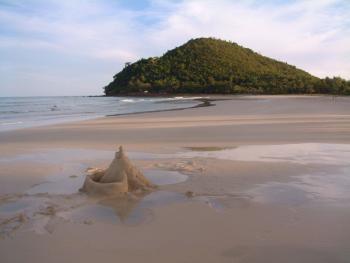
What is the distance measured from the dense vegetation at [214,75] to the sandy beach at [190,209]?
56498mm

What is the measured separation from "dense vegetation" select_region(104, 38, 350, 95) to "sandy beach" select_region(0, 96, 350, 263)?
5650 cm

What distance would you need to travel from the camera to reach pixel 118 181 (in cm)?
555

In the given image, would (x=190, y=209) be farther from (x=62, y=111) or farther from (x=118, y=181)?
(x=62, y=111)

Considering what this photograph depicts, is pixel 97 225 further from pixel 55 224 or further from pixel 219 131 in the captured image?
pixel 219 131

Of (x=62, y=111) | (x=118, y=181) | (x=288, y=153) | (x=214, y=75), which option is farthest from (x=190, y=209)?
(x=214, y=75)

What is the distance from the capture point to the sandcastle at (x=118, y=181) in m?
5.39

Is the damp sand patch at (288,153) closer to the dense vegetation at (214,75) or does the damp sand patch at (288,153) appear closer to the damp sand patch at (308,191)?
the damp sand patch at (308,191)

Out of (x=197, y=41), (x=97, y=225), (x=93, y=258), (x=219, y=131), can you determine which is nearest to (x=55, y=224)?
(x=97, y=225)

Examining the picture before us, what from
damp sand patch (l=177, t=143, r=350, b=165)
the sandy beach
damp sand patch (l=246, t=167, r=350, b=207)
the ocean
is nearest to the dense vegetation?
the ocean

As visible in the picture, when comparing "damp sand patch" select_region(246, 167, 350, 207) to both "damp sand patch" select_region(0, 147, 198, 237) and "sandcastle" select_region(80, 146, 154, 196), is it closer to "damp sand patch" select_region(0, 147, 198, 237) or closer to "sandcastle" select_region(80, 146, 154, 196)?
"damp sand patch" select_region(0, 147, 198, 237)

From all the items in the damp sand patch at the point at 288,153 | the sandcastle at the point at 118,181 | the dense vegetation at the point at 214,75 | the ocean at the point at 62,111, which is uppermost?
the dense vegetation at the point at 214,75

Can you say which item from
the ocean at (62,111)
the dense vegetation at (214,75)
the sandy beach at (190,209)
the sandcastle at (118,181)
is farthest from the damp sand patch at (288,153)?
the dense vegetation at (214,75)

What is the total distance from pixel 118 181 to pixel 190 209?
1.26 meters

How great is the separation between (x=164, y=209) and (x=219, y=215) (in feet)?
2.20
